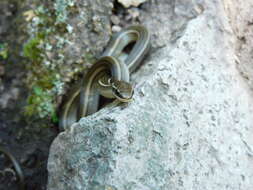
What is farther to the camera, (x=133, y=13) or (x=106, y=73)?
(x=133, y=13)

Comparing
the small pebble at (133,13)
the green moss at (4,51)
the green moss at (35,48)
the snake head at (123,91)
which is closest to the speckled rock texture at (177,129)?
the snake head at (123,91)

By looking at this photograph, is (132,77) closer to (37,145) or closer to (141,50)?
(141,50)

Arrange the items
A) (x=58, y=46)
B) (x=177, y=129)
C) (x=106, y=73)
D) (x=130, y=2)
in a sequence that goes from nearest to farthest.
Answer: (x=177, y=129)
(x=106, y=73)
(x=58, y=46)
(x=130, y=2)

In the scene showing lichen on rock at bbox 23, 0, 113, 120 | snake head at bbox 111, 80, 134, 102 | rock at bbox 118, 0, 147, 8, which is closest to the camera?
snake head at bbox 111, 80, 134, 102

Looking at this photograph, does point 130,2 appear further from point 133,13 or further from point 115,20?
point 115,20

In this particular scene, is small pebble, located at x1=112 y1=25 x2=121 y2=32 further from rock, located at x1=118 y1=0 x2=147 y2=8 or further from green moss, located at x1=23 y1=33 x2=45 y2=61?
green moss, located at x1=23 y1=33 x2=45 y2=61

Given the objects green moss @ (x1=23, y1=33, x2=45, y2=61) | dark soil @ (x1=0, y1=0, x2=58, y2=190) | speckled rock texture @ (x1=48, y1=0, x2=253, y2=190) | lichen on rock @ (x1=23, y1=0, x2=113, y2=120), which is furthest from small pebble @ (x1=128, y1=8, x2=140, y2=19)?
dark soil @ (x1=0, y1=0, x2=58, y2=190)

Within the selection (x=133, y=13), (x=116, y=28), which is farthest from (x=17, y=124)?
(x=133, y=13)
